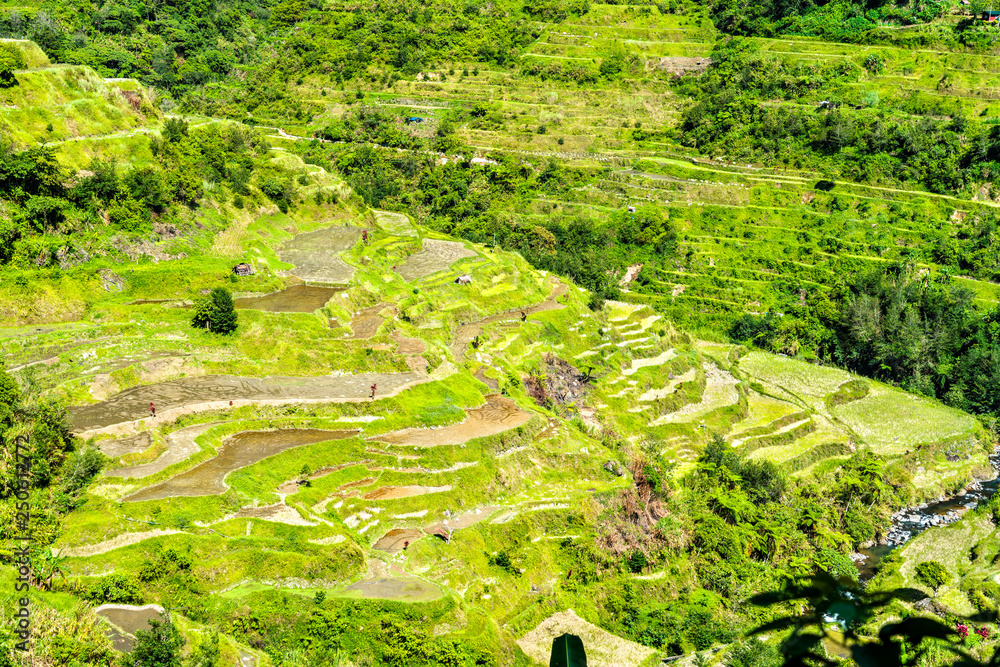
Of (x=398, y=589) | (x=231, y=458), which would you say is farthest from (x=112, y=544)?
(x=398, y=589)

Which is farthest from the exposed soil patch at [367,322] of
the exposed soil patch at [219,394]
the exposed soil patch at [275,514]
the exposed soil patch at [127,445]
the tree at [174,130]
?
the tree at [174,130]

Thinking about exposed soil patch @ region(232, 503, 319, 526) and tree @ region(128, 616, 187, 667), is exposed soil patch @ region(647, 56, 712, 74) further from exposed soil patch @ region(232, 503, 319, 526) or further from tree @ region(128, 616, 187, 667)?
tree @ region(128, 616, 187, 667)

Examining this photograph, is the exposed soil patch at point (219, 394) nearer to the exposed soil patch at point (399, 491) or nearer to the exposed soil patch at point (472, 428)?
the exposed soil patch at point (472, 428)

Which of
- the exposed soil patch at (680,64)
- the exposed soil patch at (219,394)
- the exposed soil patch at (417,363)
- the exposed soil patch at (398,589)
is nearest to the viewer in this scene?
the exposed soil patch at (398,589)

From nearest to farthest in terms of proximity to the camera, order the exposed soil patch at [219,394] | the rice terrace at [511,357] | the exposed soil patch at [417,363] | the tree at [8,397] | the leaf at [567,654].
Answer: the leaf at [567,654] < the rice terrace at [511,357] < the tree at [8,397] < the exposed soil patch at [219,394] < the exposed soil patch at [417,363]

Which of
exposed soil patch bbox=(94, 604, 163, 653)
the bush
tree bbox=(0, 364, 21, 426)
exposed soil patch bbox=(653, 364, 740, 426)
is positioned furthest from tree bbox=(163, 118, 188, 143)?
the bush
